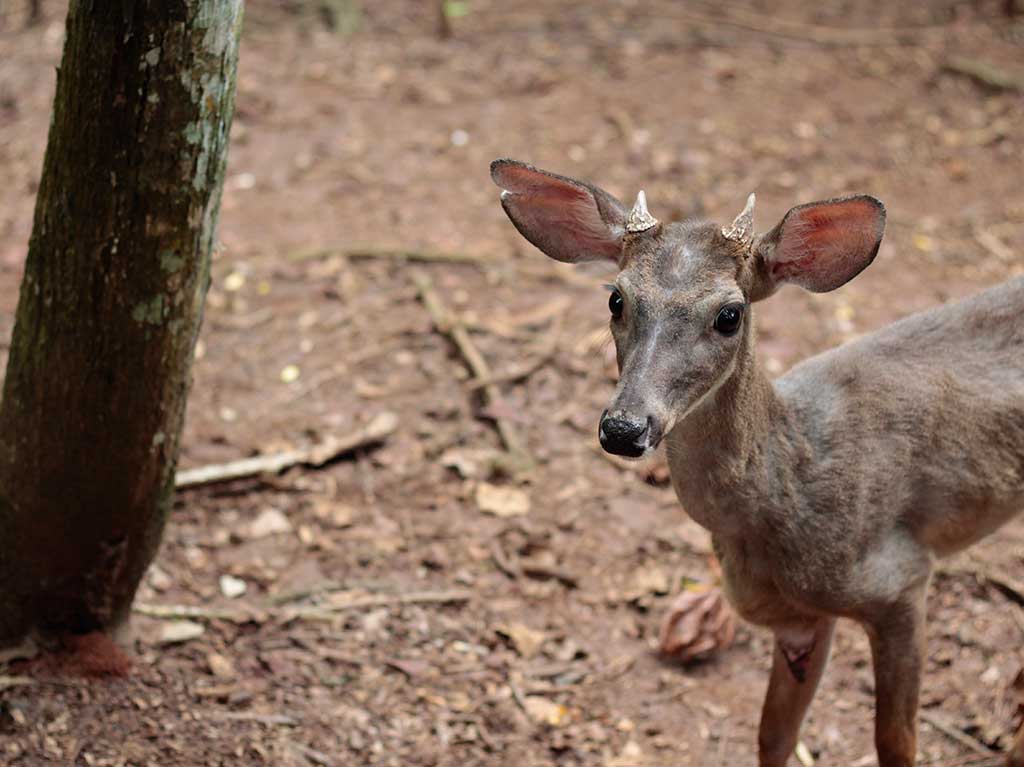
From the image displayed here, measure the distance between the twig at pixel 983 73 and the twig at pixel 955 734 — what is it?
6.35 meters

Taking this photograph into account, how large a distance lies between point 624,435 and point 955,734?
2473mm

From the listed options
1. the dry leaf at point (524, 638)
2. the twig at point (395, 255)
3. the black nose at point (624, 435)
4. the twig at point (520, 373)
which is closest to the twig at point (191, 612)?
the dry leaf at point (524, 638)

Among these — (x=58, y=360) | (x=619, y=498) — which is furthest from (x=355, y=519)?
(x=58, y=360)

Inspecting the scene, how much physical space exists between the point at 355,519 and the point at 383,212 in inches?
117

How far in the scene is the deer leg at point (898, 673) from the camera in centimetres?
430

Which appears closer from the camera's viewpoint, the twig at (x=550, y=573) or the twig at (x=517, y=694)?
the twig at (x=517, y=694)

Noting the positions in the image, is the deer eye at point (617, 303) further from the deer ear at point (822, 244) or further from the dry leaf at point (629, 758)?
the dry leaf at point (629, 758)

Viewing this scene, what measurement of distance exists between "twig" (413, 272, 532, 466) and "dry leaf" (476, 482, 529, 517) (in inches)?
8.5

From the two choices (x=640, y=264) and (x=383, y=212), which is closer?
(x=640, y=264)

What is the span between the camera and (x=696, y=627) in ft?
17.5

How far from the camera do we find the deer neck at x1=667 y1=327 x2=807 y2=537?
12.9 ft

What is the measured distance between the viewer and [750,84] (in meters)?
10.0

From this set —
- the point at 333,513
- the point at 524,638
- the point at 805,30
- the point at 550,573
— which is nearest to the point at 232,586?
the point at 333,513

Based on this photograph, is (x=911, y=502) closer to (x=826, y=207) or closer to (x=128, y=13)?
(x=826, y=207)
